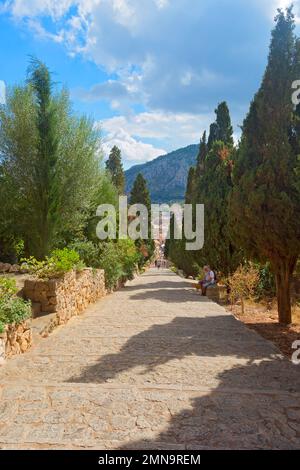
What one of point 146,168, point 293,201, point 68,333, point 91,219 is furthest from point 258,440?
point 146,168

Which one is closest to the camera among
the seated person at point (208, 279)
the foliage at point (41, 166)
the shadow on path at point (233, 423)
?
the shadow on path at point (233, 423)

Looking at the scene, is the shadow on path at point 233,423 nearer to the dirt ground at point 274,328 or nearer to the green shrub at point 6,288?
the dirt ground at point 274,328

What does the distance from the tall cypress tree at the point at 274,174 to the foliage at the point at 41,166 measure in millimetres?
6452

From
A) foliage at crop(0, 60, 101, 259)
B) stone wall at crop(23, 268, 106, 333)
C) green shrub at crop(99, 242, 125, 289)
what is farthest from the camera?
green shrub at crop(99, 242, 125, 289)

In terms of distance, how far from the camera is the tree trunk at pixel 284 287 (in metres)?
8.62

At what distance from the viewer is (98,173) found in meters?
15.0

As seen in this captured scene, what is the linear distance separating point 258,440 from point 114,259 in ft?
44.4

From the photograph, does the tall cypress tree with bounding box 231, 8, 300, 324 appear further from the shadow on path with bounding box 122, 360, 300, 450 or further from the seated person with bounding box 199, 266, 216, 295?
the seated person with bounding box 199, 266, 216, 295

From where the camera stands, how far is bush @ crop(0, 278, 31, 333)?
5461 millimetres

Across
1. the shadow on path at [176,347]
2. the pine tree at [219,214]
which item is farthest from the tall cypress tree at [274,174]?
the pine tree at [219,214]

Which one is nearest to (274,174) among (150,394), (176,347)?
(176,347)

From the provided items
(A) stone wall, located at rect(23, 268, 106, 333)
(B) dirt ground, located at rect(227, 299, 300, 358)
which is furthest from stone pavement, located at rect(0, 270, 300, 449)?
(A) stone wall, located at rect(23, 268, 106, 333)

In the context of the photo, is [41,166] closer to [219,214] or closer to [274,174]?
[274,174]

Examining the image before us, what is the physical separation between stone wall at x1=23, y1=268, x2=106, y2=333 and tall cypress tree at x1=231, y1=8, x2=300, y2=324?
460 cm
